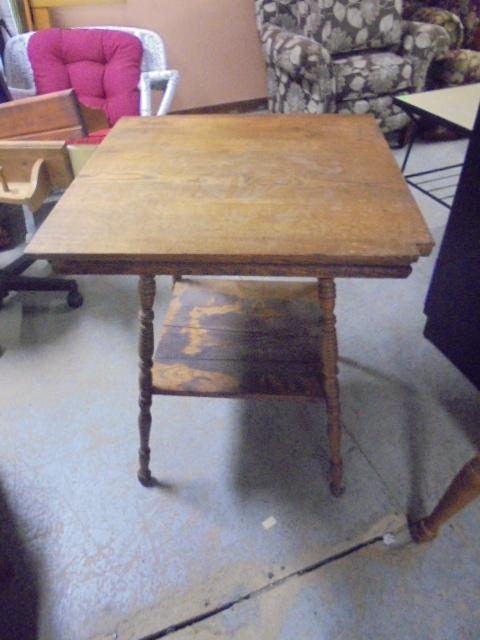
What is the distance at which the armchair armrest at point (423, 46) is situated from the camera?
2.69 metres

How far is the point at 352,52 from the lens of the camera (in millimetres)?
2836

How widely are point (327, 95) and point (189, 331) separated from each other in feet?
6.18

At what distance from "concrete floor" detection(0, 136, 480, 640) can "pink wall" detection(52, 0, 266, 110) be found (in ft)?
7.10

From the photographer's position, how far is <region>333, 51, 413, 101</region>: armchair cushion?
2607mm

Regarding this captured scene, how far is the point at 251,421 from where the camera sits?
1354 millimetres

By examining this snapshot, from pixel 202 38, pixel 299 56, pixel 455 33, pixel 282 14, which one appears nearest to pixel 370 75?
pixel 299 56

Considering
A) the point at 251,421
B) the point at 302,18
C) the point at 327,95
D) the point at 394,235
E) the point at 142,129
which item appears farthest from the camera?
the point at 302,18

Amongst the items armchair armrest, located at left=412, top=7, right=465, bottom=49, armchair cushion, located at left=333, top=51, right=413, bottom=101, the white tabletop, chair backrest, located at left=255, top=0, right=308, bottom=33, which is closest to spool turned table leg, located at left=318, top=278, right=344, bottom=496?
the white tabletop

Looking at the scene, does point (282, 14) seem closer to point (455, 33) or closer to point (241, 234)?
point (455, 33)

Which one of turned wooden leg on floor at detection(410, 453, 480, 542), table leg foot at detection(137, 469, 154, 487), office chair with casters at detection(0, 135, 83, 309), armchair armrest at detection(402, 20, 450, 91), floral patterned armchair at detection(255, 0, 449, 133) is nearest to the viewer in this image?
turned wooden leg on floor at detection(410, 453, 480, 542)

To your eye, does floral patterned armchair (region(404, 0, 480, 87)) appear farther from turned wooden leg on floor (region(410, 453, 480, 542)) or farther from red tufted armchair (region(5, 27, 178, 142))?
turned wooden leg on floor (region(410, 453, 480, 542))

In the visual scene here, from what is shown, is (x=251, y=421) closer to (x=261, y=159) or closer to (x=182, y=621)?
(x=182, y=621)

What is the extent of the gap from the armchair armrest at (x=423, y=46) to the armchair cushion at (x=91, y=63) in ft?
5.27

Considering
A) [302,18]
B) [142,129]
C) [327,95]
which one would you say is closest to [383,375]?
[142,129]
